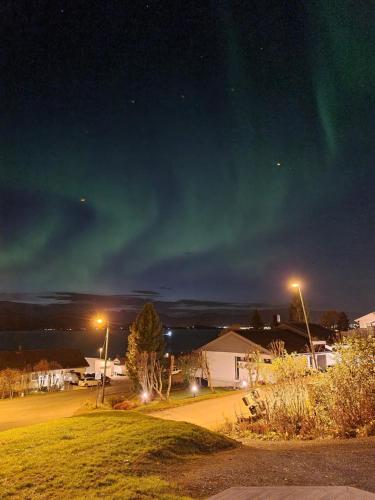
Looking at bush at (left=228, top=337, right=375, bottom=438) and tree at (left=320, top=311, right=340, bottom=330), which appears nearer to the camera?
bush at (left=228, top=337, right=375, bottom=438)

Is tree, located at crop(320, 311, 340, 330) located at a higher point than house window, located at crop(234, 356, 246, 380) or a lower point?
higher

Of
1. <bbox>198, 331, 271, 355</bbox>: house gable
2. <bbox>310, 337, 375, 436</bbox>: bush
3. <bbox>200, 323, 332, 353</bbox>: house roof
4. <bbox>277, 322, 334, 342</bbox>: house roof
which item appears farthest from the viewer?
<bbox>277, 322, 334, 342</bbox>: house roof

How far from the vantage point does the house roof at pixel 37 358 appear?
48406mm

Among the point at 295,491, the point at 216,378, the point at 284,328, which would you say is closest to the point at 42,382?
the point at 216,378

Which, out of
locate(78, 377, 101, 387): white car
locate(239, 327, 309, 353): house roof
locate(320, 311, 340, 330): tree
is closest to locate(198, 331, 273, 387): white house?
locate(239, 327, 309, 353): house roof

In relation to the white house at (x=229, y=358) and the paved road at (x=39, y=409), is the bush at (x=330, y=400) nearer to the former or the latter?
the paved road at (x=39, y=409)

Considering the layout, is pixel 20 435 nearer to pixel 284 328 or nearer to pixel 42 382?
pixel 284 328

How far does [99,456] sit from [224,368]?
29.6m

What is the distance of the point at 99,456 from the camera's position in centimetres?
797

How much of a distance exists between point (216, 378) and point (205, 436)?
88.9 ft

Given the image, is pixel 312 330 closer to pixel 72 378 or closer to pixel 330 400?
pixel 72 378

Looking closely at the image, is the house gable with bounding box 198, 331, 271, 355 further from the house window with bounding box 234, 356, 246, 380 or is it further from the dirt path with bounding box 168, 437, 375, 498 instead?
the dirt path with bounding box 168, 437, 375, 498

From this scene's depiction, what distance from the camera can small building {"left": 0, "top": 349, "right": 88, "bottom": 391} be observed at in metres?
46.2

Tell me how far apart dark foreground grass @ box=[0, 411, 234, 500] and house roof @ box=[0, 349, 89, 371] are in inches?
1612
